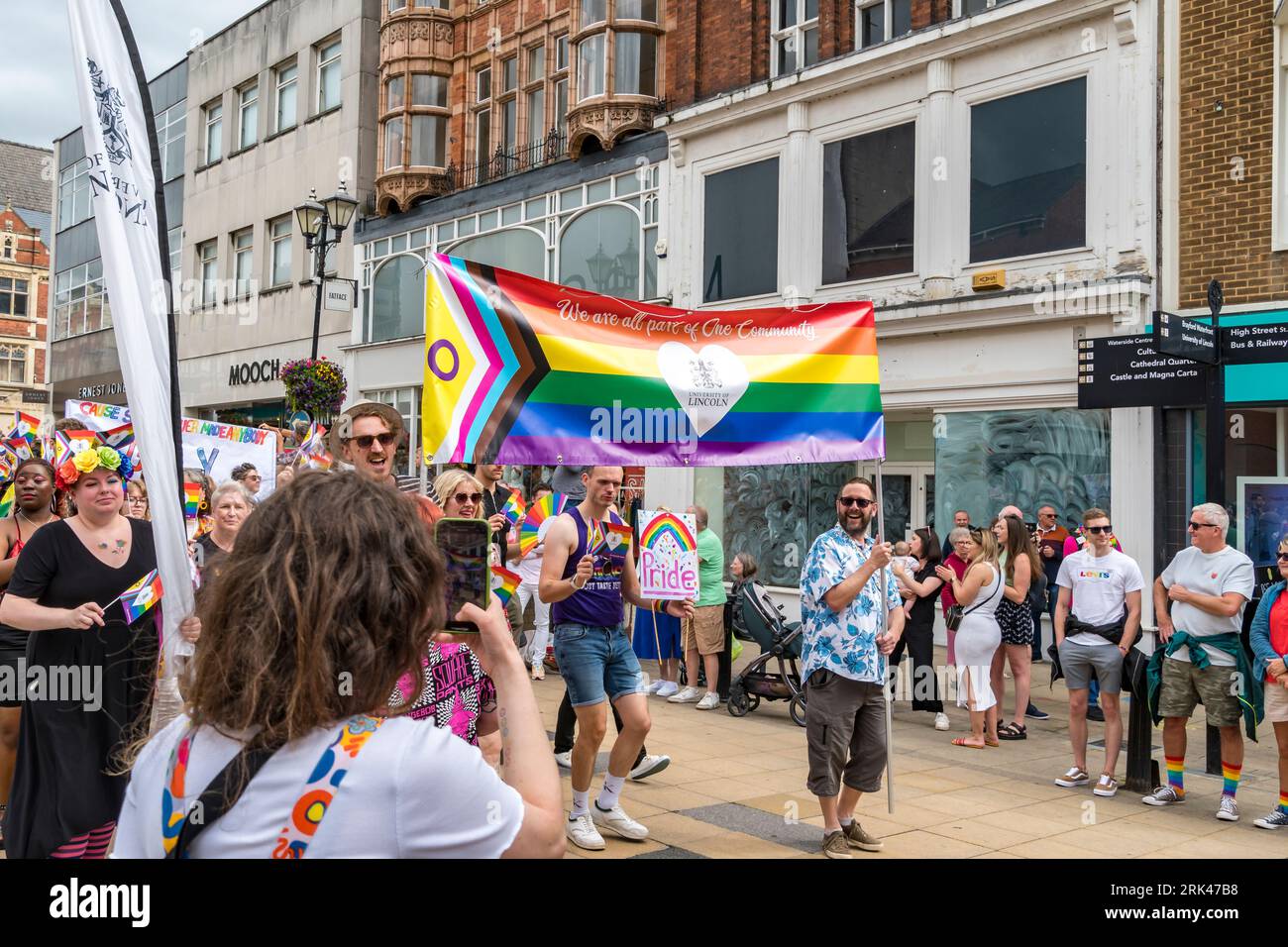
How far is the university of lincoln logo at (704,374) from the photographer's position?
22.1 feet

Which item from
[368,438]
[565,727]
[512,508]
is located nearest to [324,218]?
[512,508]

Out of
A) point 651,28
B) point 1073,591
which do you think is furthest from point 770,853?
point 651,28

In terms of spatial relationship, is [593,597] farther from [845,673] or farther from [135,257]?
[135,257]

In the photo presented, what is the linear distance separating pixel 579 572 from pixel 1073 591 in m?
4.46

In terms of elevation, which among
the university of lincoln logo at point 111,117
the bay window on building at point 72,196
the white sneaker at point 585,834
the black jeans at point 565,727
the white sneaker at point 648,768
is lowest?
the white sneaker at point 648,768

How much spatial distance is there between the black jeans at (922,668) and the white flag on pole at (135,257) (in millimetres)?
8334

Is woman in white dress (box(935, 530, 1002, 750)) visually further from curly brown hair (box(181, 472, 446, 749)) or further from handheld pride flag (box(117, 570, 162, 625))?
curly brown hair (box(181, 472, 446, 749))

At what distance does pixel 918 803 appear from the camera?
24.8 ft

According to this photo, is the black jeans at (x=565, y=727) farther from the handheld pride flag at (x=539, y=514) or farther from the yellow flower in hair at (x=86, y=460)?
the yellow flower in hair at (x=86, y=460)

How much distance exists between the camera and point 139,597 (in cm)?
507

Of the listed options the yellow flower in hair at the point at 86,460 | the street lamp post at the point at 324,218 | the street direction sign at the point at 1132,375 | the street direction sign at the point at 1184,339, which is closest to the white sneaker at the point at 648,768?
the yellow flower in hair at the point at 86,460

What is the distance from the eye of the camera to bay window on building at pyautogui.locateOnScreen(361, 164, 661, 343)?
20.1 metres

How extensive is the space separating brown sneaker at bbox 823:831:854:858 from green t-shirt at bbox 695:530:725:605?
5.16m

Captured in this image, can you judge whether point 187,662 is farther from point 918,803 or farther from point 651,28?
point 651,28
